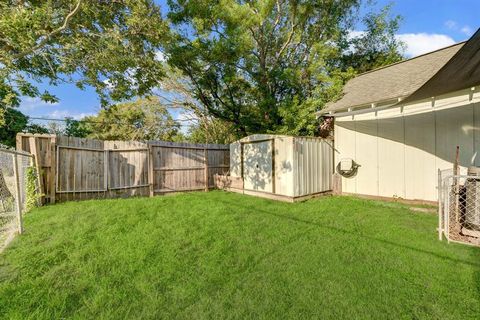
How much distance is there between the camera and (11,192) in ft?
17.4

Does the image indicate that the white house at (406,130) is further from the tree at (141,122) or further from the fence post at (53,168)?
the tree at (141,122)

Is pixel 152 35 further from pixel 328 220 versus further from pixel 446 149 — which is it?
pixel 446 149

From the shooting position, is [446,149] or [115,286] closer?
[115,286]

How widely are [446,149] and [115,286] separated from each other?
7.10 m

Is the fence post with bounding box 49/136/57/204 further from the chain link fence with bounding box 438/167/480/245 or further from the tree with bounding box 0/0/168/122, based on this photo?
the chain link fence with bounding box 438/167/480/245

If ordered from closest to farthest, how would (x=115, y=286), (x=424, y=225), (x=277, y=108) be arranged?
(x=115, y=286) < (x=424, y=225) < (x=277, y=108)

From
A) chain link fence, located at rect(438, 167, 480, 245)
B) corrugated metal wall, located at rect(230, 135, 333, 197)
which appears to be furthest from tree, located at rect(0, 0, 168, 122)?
chain link fence, located at rect(438, 167, 480, 245)

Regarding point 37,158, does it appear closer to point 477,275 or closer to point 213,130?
point 477,275

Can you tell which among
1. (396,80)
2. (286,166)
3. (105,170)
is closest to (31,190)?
(105,170)

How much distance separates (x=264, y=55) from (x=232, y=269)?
10.2 meters

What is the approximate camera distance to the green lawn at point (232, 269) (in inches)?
83.2

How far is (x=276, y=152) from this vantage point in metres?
7.15

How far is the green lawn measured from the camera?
2113 mm

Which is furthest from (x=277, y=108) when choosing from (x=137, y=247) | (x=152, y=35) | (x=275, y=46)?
(x=137, y=247)
